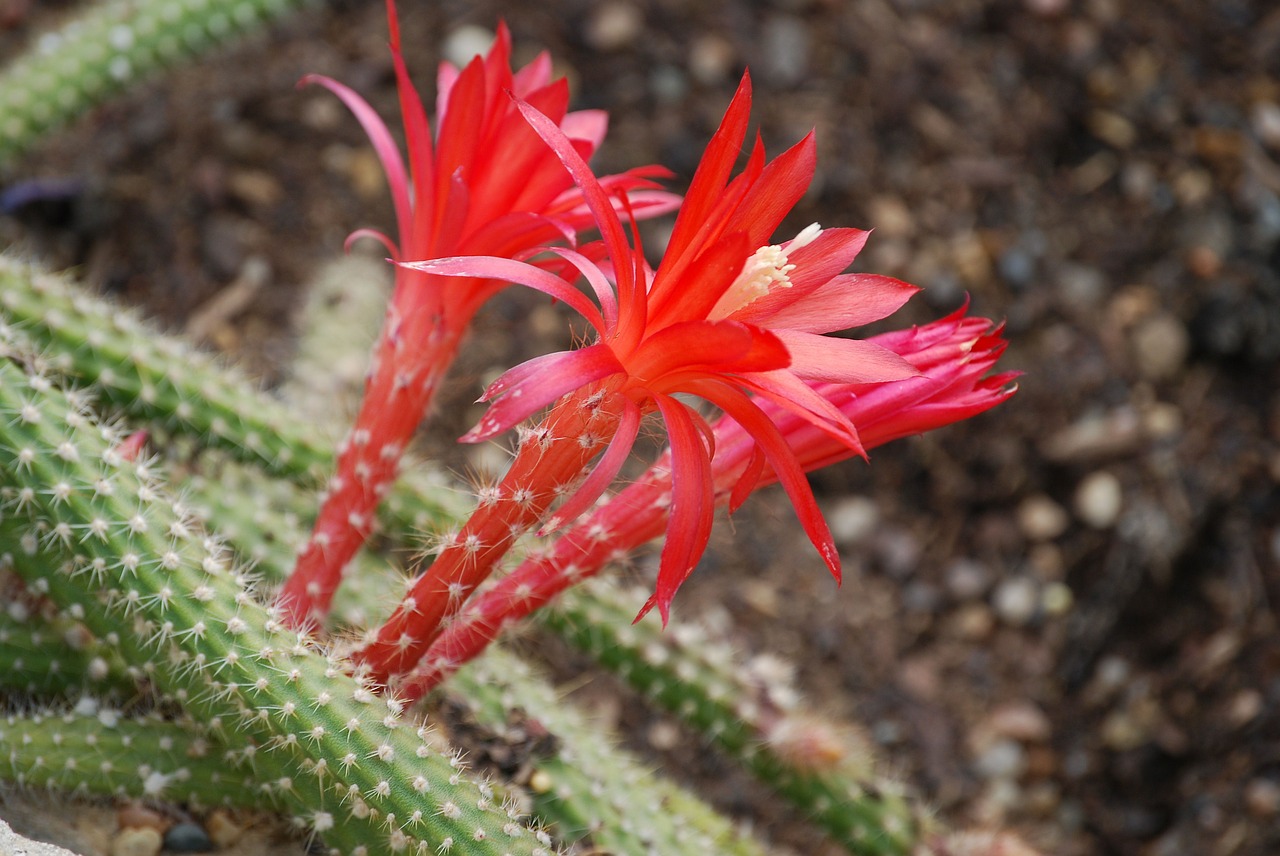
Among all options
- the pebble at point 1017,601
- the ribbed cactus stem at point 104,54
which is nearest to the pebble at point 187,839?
the ribbed cactus stem at point 104,54

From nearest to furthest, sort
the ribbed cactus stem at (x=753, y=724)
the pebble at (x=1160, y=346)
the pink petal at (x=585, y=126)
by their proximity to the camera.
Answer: the pink petal at (x=585, y=126) < the ribbed cactus stem at (x=753, y=724) < the pebble at (x=1160, y=346)

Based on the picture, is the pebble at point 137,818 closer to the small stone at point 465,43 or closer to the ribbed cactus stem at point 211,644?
the ribbed cactus stem at point 211,644

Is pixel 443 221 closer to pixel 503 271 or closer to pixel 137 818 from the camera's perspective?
pixel 503 271

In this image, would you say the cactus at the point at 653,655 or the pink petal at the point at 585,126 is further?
the cactus at the point at 653,655

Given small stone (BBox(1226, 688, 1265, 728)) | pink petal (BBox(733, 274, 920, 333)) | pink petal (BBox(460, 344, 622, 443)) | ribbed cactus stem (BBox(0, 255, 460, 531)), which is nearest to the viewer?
pink petal (BBox(460, 344, 622, 443))

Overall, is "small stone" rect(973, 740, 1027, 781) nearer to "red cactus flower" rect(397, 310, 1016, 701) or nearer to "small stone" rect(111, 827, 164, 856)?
"red cactus flower" rect(397, 310, 1016, 701)

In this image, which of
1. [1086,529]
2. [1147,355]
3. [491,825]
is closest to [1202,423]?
[1147,355]

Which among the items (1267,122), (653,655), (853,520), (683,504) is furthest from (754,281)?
(1267,122)

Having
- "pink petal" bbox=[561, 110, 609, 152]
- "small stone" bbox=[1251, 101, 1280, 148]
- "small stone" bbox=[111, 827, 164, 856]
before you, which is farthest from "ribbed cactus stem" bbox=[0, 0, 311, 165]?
"small stone" bbox=[1251, 101, 1280, 148]
